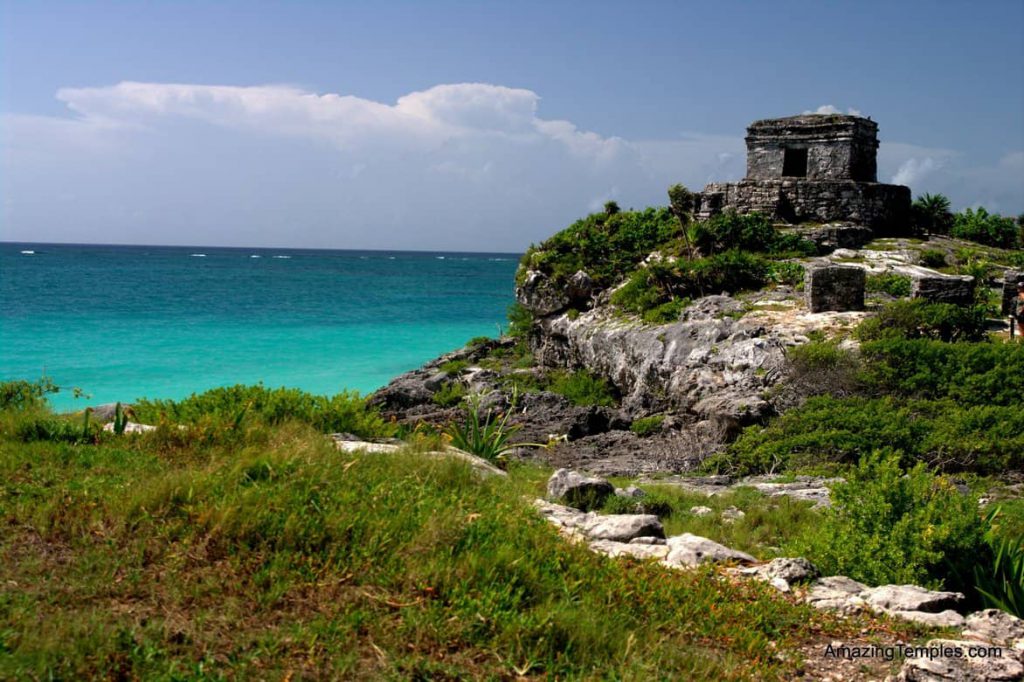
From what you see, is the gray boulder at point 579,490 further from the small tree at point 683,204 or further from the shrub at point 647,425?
the small tree at point 683,204

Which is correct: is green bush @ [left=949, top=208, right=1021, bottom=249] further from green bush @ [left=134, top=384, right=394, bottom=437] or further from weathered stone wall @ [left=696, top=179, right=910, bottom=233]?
green bush @ [left=134, top=384, right=394, bottom=437]

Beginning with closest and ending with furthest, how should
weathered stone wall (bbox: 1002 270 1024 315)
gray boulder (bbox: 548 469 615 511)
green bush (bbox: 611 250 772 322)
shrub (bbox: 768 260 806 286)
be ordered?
gray boulder (bbox: 548 469 615 511)
weathered stone wall (bbox: 1002 270 1024 315)
shrub (bbox: 768 260 806 286)
green bush (bbox: 611 250 772 322)

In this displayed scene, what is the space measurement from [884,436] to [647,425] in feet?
A: 15.5

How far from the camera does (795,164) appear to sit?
2619 centimetres

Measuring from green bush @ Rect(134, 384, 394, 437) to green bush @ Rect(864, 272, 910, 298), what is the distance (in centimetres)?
1323

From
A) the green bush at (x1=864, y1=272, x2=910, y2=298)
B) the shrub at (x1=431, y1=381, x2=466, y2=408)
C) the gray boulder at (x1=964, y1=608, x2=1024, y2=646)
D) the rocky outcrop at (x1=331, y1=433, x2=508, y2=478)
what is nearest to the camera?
the gray boulder at (x1=964, y1=608, x2=1024, y2=646)

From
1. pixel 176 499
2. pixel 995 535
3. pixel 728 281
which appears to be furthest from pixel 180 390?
pixel 995 535

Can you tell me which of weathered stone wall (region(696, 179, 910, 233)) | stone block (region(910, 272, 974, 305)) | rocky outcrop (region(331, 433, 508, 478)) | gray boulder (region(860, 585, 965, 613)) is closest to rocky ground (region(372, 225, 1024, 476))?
stone block (region(910, 272, 974, 305))

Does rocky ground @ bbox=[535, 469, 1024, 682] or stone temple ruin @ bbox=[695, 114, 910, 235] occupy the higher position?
stone temple ruin @ bbox=[695, 114, 910, 235]

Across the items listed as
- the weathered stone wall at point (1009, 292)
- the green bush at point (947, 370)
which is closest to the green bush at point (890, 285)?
the weathered stone wall at point (1009, 292)

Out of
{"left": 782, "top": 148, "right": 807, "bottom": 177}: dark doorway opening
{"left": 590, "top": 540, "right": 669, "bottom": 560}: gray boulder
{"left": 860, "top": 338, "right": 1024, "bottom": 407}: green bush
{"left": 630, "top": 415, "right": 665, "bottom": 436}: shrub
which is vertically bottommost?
{"left": 630, "top": 415, "right": 665, "bottom": 436}: shrub

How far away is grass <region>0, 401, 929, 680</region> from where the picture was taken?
3.91 metres

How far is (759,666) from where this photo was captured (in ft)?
14.6

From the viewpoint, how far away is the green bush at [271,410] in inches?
324
